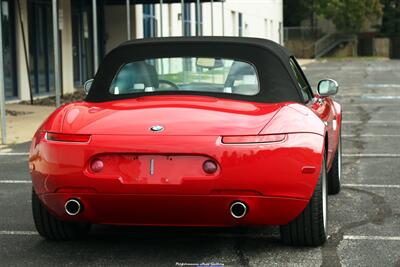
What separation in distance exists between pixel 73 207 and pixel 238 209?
1.05 meters

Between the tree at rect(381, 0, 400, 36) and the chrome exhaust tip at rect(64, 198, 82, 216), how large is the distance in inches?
2303

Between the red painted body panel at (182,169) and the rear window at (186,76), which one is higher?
the rear window at (186,76)

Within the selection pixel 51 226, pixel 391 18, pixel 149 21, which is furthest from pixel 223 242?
pixel 391 18

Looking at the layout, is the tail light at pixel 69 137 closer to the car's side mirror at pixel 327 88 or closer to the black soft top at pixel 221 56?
the black soft top at pixel 221 56

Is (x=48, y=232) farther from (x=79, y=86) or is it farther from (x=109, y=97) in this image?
(x=79, y=86)

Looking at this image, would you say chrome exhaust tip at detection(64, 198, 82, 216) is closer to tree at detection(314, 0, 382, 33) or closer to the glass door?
the glass door

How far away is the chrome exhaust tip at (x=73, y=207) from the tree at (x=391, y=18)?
2303 inches

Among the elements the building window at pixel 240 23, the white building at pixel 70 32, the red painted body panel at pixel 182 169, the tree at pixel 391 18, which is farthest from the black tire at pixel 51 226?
the tree at pixel 391 18

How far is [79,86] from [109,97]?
1679cm

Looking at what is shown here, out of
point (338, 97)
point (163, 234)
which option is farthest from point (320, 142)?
point (338, 97)

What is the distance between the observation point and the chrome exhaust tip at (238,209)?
165 inches

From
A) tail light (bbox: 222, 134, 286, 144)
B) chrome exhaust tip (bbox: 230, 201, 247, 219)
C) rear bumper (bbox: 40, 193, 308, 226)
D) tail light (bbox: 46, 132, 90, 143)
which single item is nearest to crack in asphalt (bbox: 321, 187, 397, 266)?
rear bumper (bbox: 40, 193, 308, 226)

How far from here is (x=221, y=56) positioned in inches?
203

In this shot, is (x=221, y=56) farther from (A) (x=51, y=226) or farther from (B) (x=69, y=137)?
(A) (x=51, y=226)
